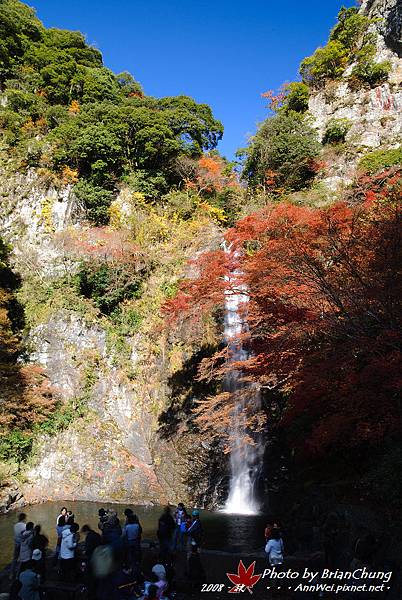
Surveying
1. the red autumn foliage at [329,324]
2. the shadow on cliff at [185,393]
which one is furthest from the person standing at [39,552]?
the shadow on cliff at [185,393]

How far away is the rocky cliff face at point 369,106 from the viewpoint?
94.2ft

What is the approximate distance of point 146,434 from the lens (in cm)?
1780

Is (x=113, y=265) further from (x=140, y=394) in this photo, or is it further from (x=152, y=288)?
(x=140, y=394)

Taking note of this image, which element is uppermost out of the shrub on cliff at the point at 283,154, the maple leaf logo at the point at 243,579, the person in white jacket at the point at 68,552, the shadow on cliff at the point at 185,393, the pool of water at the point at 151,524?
the shrub on cliff at the point at 283,154

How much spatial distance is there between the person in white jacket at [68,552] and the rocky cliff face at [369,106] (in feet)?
84.7

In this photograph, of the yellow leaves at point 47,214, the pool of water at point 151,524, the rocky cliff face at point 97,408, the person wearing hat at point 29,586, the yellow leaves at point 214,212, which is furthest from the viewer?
the yellow leaves at point 214,212

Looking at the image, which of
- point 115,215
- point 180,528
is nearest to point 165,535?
point 180,528

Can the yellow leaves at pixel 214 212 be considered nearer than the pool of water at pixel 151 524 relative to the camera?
No

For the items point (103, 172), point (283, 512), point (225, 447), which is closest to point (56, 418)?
point (225, 447)

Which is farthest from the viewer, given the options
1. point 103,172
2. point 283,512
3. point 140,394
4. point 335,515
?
point 103,172

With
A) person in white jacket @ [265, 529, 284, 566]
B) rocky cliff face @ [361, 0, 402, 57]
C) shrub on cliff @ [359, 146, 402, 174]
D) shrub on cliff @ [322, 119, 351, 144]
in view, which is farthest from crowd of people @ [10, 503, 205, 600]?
rocky cliff face @ [361, 0, 402, 57]

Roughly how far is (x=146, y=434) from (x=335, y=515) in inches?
412

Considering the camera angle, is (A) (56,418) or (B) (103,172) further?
(B) (103,172)

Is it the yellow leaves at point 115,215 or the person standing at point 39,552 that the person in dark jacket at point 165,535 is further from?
the yellow leaves at point 115,215
